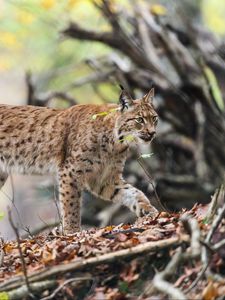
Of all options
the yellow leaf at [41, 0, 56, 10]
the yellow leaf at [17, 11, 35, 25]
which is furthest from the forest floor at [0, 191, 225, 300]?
the yellow leaf at [17, 11, 35, 25]

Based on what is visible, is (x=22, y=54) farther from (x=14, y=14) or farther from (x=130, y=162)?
(x=130, y=162)

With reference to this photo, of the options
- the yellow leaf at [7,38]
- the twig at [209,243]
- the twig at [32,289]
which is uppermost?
the twig at [209,243]

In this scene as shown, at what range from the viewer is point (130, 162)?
14.4m

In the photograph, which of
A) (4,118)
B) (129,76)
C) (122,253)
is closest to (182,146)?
(129,76)

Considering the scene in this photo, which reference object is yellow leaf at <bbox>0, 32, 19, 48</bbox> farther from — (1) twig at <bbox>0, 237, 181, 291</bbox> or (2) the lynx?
(1) twig at <bbox>0, 237, 181, 291</bbox>

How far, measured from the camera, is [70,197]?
871 cm

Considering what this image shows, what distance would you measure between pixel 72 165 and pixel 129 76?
550cm

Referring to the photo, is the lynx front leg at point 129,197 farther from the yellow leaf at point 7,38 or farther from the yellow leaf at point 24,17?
the yellow leaf at point 7,38

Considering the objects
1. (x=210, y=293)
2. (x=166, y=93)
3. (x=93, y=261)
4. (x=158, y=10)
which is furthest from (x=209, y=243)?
(x=158, y=10)

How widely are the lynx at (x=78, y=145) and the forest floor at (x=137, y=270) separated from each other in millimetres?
2646

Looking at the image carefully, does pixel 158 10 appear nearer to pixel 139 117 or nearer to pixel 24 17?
pixel 24 17

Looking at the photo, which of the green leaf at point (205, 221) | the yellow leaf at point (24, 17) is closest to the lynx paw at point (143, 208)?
the green leaf at point (205, 221)

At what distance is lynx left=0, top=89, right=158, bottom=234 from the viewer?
8.43m

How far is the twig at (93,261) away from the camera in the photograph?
16.2 ft
